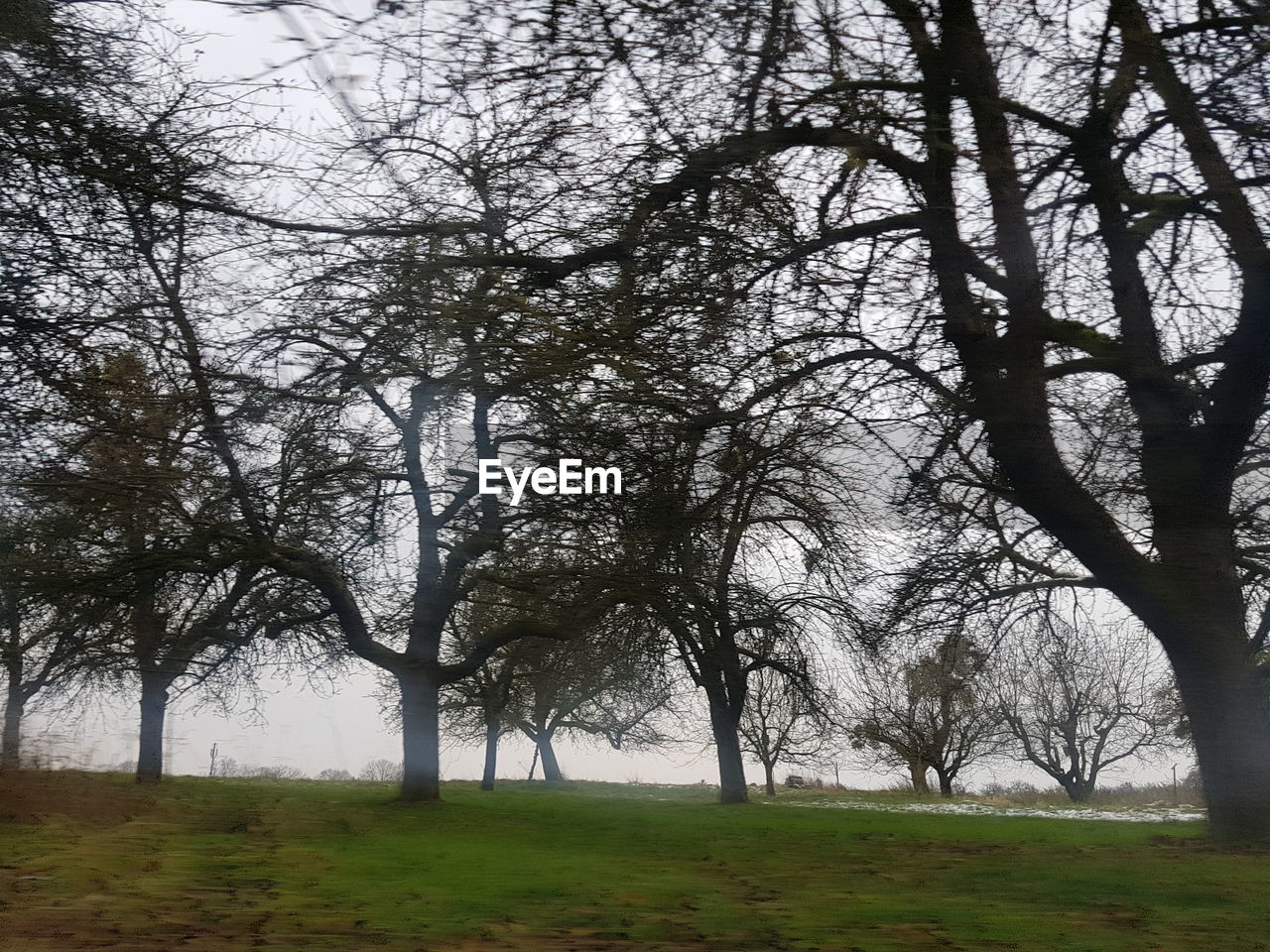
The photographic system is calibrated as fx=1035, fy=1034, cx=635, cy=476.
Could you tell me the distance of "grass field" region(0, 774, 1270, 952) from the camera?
15.0 ft

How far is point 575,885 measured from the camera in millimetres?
6336

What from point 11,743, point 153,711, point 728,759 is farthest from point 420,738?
point 11,743

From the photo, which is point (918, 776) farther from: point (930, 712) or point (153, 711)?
point (153, 711)

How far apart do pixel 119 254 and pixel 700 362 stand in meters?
4.29

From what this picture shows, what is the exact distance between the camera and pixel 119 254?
7.52m

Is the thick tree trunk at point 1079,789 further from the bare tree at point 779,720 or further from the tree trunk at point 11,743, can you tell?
the tree trunk at point 11,743

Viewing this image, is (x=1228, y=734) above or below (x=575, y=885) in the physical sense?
above

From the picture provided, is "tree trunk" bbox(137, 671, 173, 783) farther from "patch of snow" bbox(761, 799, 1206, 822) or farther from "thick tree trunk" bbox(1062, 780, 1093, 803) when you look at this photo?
"thick tree trunk" bbox(1062, 780, 1093, 803)

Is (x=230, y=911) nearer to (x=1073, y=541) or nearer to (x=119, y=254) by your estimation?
(x=119, y=254)

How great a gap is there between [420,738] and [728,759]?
20.6 ft

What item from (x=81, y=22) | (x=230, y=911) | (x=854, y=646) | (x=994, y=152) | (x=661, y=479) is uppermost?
(x=81, y=22)

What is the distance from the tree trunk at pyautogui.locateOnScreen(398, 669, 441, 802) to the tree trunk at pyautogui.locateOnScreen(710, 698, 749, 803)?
18.0 feet

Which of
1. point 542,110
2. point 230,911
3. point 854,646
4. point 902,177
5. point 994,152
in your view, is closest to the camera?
point 230,911

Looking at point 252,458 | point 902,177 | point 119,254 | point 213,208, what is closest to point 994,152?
point 902,177
